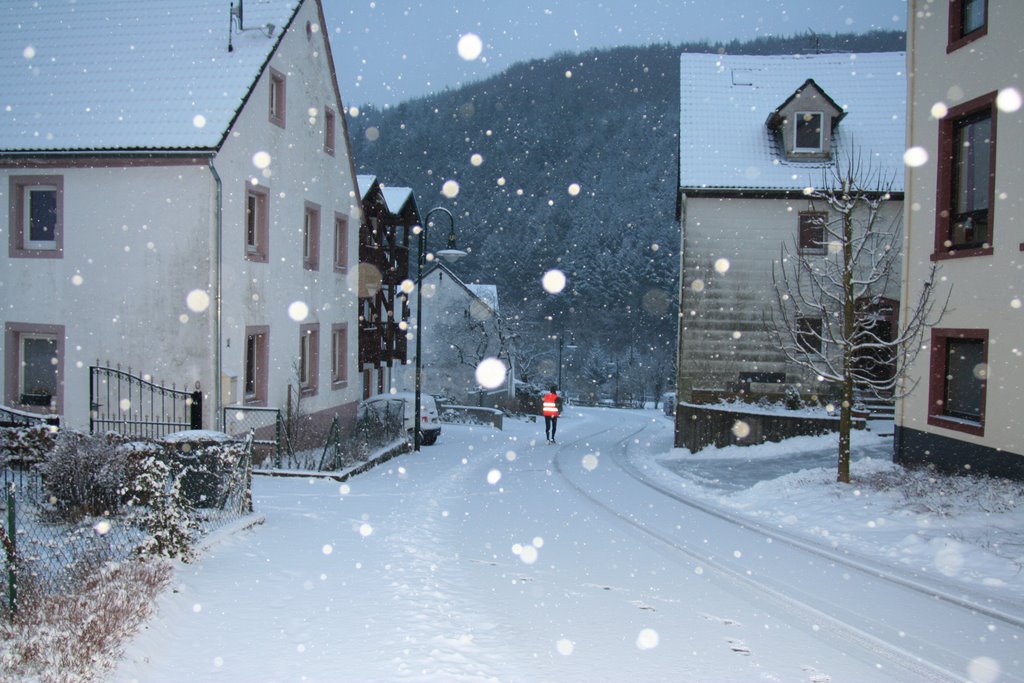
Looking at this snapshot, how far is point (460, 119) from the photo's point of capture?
123250 mm

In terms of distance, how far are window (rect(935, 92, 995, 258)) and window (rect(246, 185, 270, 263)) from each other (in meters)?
14.4

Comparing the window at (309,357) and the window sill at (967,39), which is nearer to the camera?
the window sill at (967,39)

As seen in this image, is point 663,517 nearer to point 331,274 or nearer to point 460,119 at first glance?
point 331,274

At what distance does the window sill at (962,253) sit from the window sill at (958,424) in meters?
2.90

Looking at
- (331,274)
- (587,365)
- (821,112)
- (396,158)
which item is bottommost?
(587,365)

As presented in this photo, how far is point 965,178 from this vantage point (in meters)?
14.6

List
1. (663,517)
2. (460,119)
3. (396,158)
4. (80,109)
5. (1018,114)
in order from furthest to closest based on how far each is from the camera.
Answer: (460,119), (396,158), (80,109), (1018,114), (663,517)

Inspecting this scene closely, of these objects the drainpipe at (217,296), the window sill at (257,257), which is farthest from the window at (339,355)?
the drainpipe at (217,296)

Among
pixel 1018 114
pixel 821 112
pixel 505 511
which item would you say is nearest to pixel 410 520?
pixel 505 511

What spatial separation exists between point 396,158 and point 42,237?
96.1 meters

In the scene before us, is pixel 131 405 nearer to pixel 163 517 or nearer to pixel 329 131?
pixel 163 517

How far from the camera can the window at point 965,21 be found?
1420cm

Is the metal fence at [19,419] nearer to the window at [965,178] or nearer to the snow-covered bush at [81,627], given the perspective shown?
the snow-covered bush at [81,627]

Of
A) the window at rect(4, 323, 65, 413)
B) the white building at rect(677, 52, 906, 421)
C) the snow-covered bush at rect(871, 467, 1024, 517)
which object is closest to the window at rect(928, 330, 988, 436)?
the snow-covered bush at rect(871, 467, 1024, 517)
